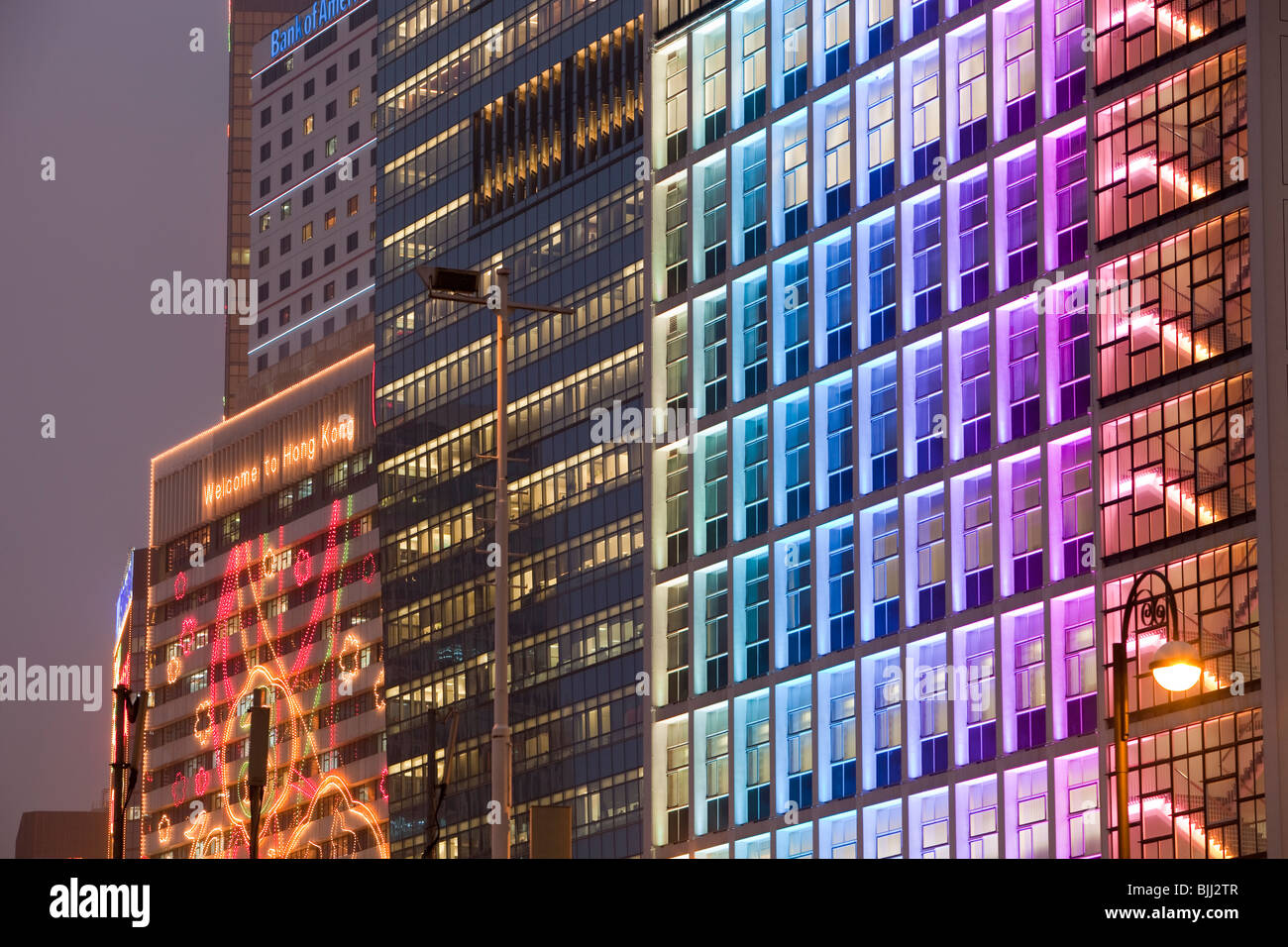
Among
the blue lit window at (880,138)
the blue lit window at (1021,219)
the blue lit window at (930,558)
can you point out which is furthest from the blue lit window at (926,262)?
the blue lit window at (930,558)

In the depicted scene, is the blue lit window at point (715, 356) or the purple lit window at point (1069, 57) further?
the blue lit window at point (715, 356)

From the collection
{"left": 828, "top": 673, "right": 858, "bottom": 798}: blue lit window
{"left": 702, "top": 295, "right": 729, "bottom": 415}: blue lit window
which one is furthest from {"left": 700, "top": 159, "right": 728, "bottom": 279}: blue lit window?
{"left": 828, "top": 673, "right": 858, "bottom": 798}: blue lit window

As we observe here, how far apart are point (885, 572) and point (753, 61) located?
21526 mm

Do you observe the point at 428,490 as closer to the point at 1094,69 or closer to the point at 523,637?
the point at 523,637

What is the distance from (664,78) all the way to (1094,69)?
94.4 feet

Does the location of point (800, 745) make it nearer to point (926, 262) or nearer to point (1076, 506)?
point (1076, 506)

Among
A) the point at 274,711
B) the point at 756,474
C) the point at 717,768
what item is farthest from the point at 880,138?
the point at 274,711

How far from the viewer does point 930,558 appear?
88.1 metres

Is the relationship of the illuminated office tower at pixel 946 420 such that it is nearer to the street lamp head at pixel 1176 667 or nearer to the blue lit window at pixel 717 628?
the blue lit window at pixel 717 628

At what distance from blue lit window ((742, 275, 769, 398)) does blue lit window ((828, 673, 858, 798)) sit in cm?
1199

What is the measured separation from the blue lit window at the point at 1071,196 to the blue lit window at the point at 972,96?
11.5ft

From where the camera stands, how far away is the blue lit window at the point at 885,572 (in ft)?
293

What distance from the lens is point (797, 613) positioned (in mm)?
93938

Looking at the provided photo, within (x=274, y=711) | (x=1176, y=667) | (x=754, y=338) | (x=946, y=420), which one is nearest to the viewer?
(x=1176, y=667)
